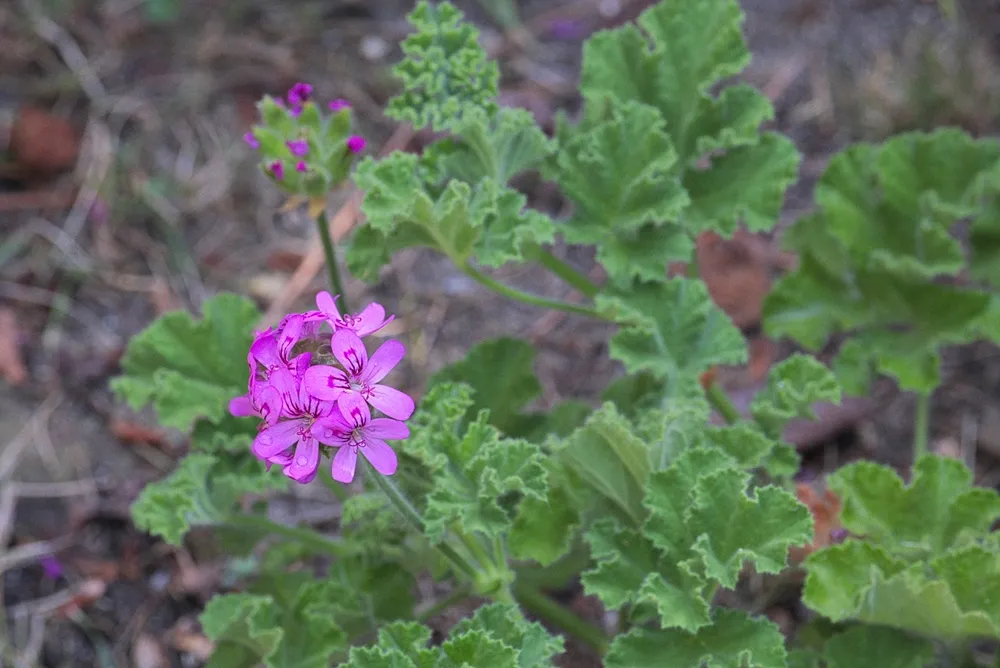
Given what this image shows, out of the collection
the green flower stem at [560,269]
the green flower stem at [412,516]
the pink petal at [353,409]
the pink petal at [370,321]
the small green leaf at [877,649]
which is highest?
the green flower stem at [560,269]

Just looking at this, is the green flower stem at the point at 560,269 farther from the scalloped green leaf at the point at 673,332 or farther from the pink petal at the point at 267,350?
the pink petal at the point at 267,350

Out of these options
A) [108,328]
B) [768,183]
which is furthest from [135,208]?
[768,183]

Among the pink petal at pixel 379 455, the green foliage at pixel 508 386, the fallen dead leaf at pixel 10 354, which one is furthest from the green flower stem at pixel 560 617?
the fallen dead leaf at pixel 10 354

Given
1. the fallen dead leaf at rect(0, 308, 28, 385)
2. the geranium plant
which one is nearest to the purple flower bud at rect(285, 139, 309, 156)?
the geranium plant

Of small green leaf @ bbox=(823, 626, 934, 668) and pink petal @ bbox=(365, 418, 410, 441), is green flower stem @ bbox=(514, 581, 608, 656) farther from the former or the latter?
pink petal @ bbox=(365, 418, 410, 441)

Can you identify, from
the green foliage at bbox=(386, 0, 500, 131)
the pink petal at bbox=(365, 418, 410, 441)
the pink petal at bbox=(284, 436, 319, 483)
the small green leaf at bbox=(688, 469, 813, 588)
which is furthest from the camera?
the green foliage at bbox=(386, 0, 500, 131)

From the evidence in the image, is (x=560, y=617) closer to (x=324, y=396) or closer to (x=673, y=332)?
(x=673, y=332)
